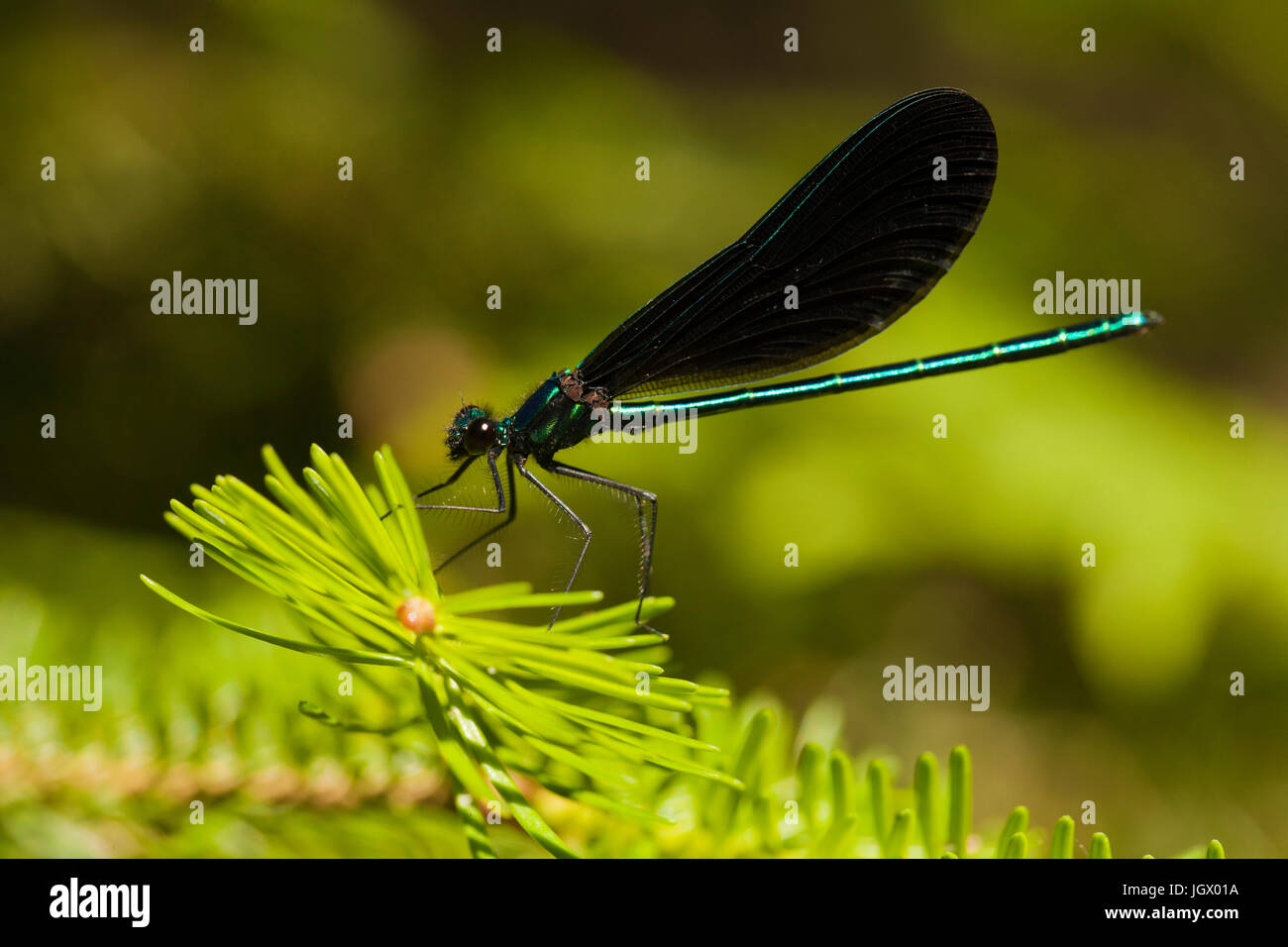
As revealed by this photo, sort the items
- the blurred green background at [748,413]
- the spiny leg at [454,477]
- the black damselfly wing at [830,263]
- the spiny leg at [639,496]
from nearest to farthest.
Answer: the spiny leg at [639,496] → the spiny leg at [454,477] → the black damselfly wing at [830,263] → the blurred green background at [748,413]

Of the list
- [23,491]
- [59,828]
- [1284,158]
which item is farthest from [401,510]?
[1284,158]

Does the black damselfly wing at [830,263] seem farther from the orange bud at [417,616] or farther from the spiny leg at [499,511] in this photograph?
the orange bud at [417,616]

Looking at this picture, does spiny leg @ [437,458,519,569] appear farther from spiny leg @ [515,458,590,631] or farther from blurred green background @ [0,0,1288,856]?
blurred green background @ [0,0,1288,856]

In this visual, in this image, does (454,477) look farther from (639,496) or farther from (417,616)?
(417,616)

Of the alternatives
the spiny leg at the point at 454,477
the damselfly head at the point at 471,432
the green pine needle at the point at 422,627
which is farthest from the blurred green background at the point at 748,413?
the green pine needle at the point at 422,627

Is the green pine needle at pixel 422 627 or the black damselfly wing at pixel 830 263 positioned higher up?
the black damselfly wing at pixel 830 263

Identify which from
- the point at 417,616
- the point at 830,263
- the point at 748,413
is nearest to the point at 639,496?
the point at 830,263
